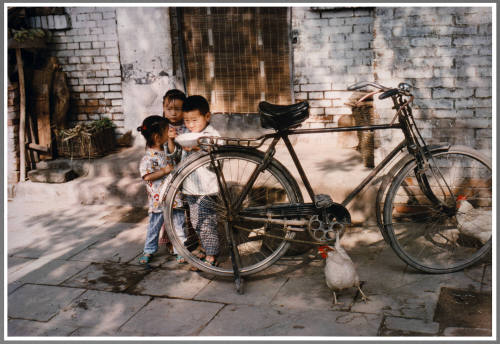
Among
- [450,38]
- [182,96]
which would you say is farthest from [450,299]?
[182,96]

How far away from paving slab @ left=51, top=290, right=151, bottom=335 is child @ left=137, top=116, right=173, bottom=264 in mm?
614

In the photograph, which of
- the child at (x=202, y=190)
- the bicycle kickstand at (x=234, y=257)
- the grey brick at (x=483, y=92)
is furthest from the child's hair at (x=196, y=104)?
the grey brick at (x=483, y=92)

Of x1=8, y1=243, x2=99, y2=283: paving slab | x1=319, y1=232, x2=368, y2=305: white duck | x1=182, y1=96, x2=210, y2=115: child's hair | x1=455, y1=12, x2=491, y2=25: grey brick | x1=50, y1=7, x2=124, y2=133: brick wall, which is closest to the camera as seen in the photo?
x1=319, y1=232, x2=368, y2=305: white duck

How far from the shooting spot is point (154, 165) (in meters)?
4.57

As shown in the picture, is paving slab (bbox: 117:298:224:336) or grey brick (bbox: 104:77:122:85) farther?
grey brick (bbox: 104:77:122:85)

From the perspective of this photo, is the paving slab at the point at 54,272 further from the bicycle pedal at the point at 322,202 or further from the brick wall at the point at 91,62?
the brick wall at the point at 91,62

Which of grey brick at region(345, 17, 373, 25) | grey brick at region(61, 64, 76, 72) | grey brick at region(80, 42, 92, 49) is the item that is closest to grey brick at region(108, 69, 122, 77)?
grey brick at region(80, 42, 92, 49)

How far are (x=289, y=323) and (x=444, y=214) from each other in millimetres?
1538

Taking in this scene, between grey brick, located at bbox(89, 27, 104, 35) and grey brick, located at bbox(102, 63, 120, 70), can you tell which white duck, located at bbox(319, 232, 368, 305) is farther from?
grey brick, located at bbox(89, 27, 104, 35)

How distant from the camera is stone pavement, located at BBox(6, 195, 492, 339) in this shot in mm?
3535

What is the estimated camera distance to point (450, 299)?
12.3 ft

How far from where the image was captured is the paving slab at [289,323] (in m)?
3.46

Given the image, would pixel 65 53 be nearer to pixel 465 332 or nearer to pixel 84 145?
pixel 84 145

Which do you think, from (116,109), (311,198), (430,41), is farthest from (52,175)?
(430,41)
